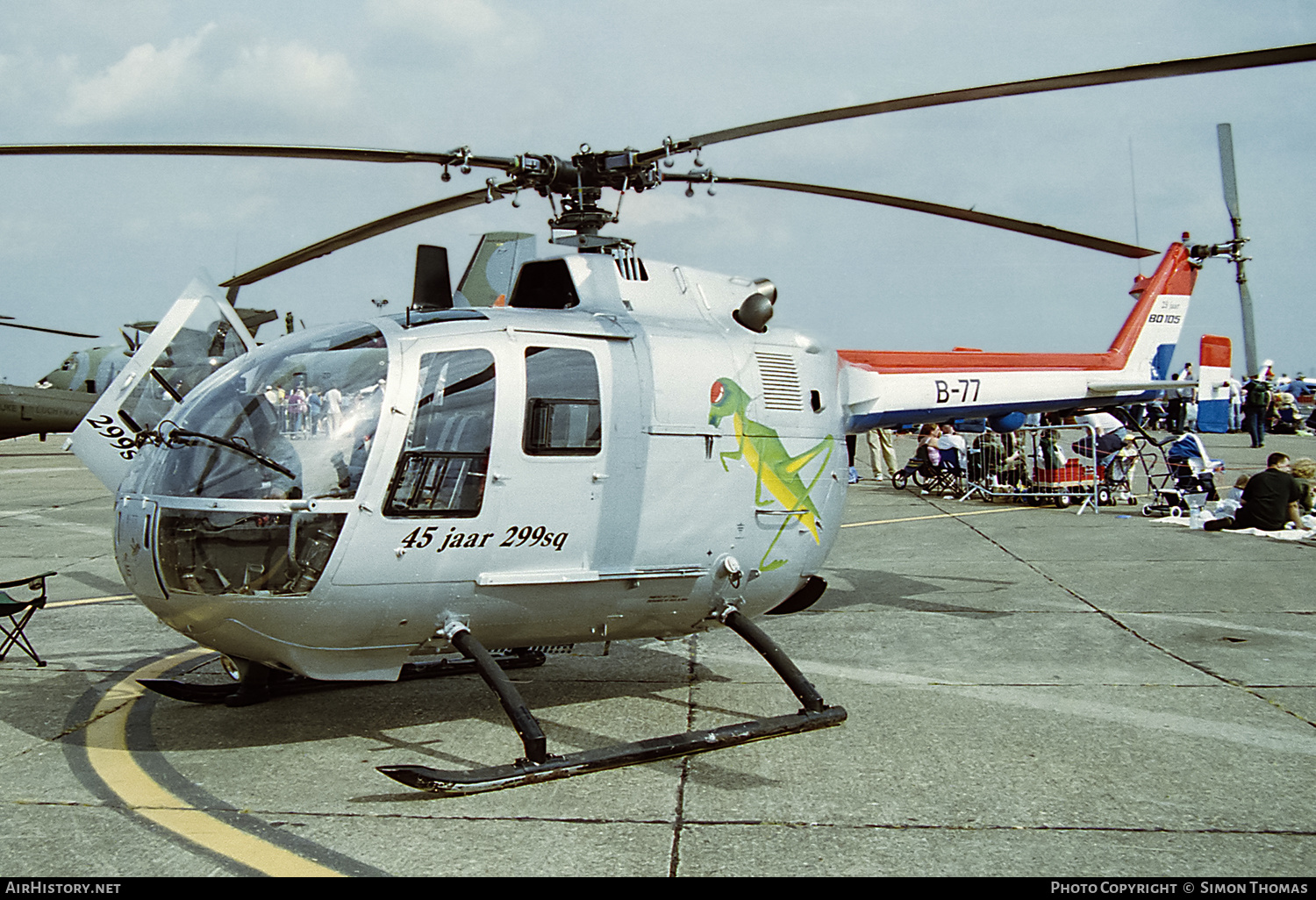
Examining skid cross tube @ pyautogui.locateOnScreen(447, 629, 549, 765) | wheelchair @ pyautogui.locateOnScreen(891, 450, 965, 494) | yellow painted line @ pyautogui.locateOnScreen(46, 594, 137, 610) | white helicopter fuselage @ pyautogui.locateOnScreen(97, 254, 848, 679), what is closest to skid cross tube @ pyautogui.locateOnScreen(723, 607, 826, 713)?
white helicopter fuselage @ pyautogui.locateOnScreen(97, 254, 848, 679)

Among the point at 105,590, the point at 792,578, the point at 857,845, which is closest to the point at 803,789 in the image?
the point at 857,845

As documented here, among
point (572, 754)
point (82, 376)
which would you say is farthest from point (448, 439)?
point (82, 376)

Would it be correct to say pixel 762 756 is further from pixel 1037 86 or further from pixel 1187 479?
pixel 1187 479

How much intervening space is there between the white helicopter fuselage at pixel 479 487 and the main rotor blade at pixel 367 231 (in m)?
1.00

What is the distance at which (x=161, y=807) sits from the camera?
4.54 metres

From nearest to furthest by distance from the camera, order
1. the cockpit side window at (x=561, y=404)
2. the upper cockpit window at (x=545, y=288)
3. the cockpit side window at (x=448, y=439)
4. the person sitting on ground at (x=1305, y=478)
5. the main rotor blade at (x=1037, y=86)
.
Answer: the main rotor blade at (x=1037, y=86), the cockpit side window at (x=448, y=439), the cockpit side window at (x=561, y=404), the upper cockpit window at (x=545, y=288), the person sitting on ground at (x=1305, y=478)

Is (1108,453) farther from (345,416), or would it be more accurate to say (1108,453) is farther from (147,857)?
(147,857)

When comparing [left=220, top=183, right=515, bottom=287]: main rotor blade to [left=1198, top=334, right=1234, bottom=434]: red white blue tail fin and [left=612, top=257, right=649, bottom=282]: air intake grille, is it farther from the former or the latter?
[left=1198, top=334, right=1234, bottom=434]: red white blue tail fin

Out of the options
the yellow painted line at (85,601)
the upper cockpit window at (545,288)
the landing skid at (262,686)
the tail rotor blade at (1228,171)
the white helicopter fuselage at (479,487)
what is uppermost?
the tail rotor blade at (1228,171)

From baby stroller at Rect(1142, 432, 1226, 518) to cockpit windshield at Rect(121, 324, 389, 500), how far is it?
43.5ft

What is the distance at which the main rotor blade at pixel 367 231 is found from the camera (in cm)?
660

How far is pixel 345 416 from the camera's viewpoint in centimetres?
494

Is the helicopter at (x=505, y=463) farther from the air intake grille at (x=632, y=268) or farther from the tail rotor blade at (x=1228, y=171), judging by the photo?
the tail rotor blade at (x=1228, y=171)

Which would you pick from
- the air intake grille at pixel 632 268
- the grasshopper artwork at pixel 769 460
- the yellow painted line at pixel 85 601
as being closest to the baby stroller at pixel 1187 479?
the grasshopper artwork at pixel 769 460
